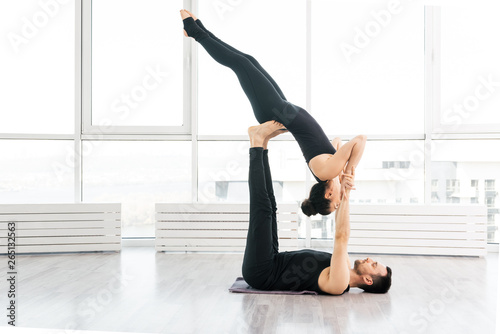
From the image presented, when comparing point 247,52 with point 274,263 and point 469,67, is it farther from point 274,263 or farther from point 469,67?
point 274,263

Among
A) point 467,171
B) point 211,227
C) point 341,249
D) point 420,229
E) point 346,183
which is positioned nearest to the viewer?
point 341,249

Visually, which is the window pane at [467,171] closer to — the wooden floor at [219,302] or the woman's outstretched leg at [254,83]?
the wooden floor at [219,302]

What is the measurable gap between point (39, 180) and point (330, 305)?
12.8ft

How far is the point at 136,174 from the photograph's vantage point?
229 inches

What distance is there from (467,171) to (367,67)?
161cm

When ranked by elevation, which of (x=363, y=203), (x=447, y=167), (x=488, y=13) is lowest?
(x=363, y=203)

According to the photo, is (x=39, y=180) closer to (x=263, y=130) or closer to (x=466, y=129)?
(x=263, y=130)

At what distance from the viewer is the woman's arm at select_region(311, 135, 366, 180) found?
10.8 feet

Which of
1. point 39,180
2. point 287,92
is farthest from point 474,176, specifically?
point 39,180

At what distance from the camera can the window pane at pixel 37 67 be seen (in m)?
5.76

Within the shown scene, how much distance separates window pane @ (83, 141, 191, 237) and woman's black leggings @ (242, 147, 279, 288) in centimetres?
245

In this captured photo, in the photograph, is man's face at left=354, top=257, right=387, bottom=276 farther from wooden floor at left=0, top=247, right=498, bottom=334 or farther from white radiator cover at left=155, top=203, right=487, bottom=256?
white radiator cover at left=155, top=203, right=487, bottom=256

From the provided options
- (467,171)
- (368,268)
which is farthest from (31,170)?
(467,171)

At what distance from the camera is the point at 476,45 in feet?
18.6
